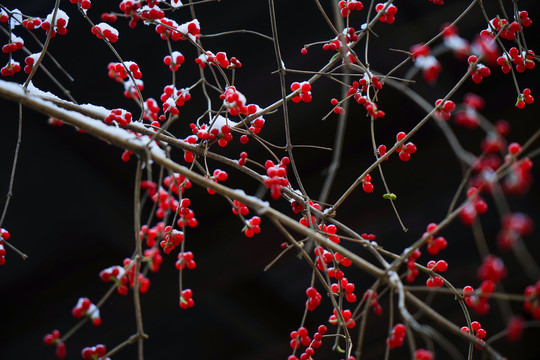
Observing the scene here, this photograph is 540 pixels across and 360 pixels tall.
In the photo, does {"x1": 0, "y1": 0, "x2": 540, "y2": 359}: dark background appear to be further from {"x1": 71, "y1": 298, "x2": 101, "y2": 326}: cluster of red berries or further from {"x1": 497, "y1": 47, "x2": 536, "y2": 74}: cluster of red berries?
{"x1": 71, "y1": 298, "x2": 101, "y2": 326}: cluster of red berries

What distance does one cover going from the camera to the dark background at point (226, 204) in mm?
1565

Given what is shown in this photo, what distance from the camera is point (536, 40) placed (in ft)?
5.32

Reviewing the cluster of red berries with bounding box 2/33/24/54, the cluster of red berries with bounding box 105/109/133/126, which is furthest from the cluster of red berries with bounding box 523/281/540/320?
the cluster of red berries with bounding box 2/33/24/54

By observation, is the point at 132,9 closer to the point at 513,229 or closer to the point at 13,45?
the point at 13,45

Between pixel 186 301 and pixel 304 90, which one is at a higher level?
pixel 304 90

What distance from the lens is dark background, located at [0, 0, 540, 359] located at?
1.57 metres

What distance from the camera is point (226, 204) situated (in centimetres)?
176

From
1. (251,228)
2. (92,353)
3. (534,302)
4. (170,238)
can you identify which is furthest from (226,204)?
(534,302)

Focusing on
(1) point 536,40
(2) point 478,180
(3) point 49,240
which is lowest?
(3) point 49,240

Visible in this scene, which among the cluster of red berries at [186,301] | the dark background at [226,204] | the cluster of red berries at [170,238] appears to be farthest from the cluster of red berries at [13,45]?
the dark background at [226,204]

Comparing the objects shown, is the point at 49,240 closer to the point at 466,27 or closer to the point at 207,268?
the point at 207,268

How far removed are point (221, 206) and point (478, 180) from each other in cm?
137

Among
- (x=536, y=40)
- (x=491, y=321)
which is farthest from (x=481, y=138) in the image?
(x=491, y=321)

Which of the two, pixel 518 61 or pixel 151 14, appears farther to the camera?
pixel 518 61
